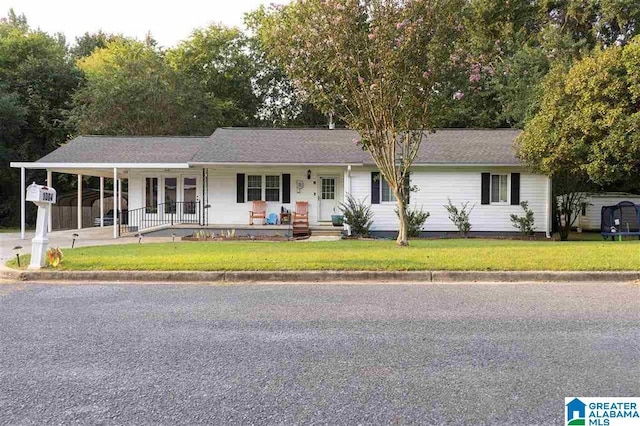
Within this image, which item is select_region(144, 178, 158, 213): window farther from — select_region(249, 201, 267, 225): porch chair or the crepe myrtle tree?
the crepe myrtle tree

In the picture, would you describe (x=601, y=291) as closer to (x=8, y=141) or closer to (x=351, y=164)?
(x=351, y=164)

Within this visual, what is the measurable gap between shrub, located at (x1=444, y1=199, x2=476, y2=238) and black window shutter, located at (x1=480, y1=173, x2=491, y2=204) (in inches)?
17.8

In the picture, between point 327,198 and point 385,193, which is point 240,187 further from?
point 385,193

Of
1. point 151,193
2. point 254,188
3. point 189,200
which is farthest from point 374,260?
point 151,193

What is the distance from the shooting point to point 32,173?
2961cm

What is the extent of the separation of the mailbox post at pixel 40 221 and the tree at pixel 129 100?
64.8 feet

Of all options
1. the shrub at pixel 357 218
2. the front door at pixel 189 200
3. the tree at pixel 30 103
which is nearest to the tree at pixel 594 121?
the shrub at pixel 357 218

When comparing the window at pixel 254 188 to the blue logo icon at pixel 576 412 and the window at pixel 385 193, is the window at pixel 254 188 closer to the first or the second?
the window at pixel 385 193

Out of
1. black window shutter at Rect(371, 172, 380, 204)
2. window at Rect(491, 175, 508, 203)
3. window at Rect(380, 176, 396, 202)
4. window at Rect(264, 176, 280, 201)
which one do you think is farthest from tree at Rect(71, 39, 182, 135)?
window at Rect(491, 175, 508, 203)

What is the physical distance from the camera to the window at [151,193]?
67.8 ft

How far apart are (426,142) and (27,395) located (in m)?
18.2

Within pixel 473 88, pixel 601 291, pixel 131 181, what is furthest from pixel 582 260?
pixel 473 88

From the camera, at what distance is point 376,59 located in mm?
12539

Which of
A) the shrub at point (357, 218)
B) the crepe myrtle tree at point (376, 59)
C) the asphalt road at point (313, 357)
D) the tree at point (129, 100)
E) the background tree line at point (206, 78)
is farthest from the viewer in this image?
the tree at point (129, 100)
